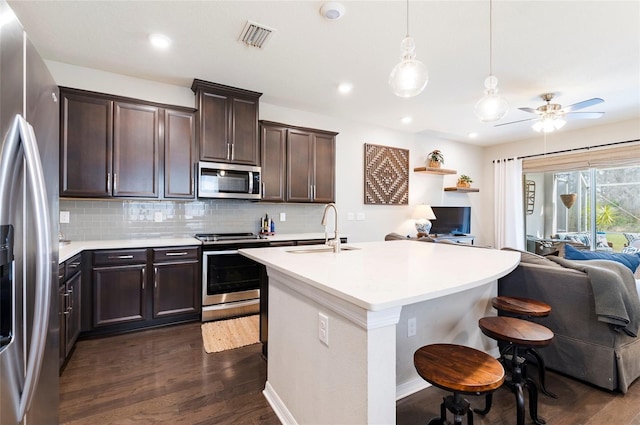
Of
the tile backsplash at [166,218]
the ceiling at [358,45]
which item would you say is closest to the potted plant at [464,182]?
the ceiling at [358,45]

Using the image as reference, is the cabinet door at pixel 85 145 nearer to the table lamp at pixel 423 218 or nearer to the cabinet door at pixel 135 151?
the cabinet door at pixel 135 151

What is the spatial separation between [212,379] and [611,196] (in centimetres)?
671

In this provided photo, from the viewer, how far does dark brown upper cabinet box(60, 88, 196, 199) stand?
296 centimetres

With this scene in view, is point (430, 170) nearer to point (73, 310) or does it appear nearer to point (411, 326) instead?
point (411, 326)

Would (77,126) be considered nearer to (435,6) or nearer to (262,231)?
(262,231)

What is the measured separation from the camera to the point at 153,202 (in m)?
3.61

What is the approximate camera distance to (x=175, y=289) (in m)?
3.22

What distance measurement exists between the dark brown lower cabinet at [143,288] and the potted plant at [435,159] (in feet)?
14.8

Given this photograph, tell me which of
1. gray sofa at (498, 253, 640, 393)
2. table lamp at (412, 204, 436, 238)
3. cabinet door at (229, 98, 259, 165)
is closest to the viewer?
gray sofa at (498, 253, 640, 393)

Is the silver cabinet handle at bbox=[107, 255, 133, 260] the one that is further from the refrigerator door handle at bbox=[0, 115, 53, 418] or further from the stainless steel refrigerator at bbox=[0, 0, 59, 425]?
the refrigerator door handle at bbox=[0, 115, 53, 418]

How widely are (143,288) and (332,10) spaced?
306 cm

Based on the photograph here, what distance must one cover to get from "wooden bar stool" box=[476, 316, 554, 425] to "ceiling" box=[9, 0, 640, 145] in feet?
7.33

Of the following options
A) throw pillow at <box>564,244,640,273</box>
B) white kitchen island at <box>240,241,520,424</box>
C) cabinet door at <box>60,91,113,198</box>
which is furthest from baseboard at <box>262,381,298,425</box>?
throw pillow at <box>564,244,640,273</box>

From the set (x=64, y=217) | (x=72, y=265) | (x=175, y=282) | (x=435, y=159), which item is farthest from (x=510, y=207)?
(x=64, y=217)
